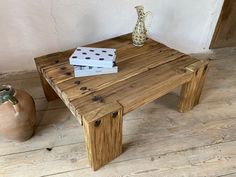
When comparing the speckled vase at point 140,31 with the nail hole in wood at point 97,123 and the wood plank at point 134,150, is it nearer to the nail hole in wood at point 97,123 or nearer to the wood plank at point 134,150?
the wood plank at point 134,150

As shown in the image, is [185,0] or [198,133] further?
[185,0]

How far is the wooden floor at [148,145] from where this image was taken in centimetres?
103

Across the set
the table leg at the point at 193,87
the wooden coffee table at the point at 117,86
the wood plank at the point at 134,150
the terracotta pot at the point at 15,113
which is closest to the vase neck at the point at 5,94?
the terracotta pot at the point at 15,113

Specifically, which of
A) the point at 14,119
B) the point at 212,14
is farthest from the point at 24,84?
the point at 212,14

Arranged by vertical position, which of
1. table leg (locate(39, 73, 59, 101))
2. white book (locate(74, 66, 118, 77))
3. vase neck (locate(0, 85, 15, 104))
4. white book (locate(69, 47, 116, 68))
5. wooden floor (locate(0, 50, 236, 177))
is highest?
white book (locate(69, 47, 116, 68))

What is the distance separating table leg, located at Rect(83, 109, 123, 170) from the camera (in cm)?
87

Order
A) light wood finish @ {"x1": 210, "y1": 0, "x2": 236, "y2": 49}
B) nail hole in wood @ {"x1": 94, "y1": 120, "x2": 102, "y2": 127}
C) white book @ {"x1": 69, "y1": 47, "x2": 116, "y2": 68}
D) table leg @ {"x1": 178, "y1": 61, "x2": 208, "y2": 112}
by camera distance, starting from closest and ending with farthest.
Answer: nail hole in wood @ {"x1": 94, "y1": 120, "x2": 102, "y2": 127}, white book @ {"x1": 69, "y1": 47, "x2": 116, "y2": 68}, table leg @ {"x1": 178, "y1": 61, "x2": 208, "y2": 112}, light wood finish @ {"x1": 210, "y1": 0, "x2": 236, "y2": 49}

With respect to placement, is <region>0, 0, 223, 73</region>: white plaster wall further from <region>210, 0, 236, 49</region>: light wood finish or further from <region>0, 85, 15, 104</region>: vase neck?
<region>0, 85, 15, 104</region>: vase neck

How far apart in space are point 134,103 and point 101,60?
27 cm

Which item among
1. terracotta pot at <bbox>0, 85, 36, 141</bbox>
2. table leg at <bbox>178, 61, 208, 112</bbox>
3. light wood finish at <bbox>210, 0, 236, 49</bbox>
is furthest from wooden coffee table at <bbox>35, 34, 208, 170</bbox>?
light wood finish at <bbox>210, 0, 236, 49</bbox>

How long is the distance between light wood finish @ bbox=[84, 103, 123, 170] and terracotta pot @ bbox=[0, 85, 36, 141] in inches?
13.1

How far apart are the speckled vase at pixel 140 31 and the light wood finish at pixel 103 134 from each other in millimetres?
551

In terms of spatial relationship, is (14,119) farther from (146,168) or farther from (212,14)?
(212,14)

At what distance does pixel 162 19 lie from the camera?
66.5 inches
